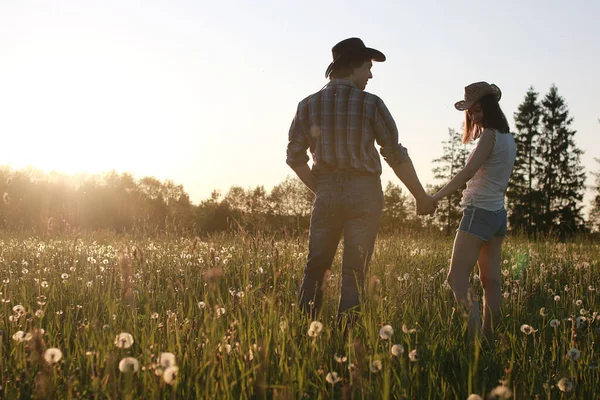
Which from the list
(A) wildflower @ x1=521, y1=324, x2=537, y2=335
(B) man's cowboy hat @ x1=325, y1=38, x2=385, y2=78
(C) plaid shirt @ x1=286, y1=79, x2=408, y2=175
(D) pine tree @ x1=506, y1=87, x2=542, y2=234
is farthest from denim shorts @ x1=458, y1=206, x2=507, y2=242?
(D) pine tree @ x1=506, y1=87, x2=542, y2=234

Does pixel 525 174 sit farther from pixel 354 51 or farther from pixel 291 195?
pixel 354 51

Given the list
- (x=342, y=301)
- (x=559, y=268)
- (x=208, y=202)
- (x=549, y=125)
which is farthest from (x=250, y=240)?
(x=549, y=125)

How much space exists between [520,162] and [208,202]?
3084 centimetres

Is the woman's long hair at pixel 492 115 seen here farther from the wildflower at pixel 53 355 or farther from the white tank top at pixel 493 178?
the wildflower at pixel 53 355

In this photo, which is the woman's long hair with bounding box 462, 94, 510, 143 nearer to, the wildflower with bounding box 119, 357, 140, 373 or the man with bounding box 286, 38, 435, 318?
the man with bounding box 286, 38, 435, 318

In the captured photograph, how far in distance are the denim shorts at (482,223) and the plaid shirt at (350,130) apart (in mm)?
780

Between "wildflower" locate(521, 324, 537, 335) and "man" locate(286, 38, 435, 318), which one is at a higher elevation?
"man" locate(286, 38, 435, 318)

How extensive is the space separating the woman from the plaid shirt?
0.61 meters

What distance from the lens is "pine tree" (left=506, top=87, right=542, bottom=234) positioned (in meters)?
54.0

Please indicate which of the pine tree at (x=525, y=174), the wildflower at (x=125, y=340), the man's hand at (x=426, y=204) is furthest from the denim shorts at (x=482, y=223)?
the pine tree at (x=525, y=174)

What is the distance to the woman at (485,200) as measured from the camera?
430cm

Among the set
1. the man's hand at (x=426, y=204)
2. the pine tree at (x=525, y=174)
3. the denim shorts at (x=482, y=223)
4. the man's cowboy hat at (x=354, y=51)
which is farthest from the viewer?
the pine tree at (x=525, y=174)

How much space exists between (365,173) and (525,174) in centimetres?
5538

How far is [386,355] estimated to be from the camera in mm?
3035
